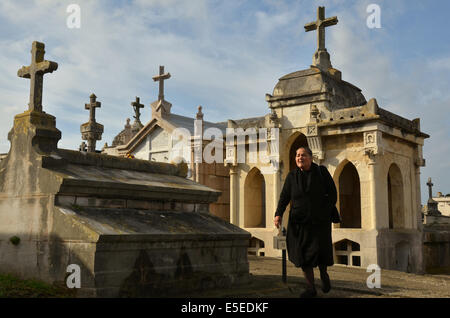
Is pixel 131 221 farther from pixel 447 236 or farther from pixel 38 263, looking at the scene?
pixel 447 236

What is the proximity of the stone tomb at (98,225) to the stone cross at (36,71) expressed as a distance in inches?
0.7

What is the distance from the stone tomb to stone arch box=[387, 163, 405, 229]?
8.94 metres

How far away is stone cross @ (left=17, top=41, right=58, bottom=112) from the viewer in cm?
793

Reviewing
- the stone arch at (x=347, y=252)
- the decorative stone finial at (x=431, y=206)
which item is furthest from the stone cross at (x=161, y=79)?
the decorative stone finial at (x=431, y=206)

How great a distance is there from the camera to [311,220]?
6184mm

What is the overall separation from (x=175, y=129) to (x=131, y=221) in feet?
40.5

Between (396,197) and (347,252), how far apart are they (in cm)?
288

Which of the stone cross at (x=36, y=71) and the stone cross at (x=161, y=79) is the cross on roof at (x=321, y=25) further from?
the stone cross at (x=36, y=71)

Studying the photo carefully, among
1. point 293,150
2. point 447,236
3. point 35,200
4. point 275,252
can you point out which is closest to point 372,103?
point 293,150

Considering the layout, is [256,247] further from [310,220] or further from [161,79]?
[310,220]

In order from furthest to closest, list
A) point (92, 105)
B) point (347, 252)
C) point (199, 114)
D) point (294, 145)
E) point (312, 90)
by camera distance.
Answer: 1. point (199, 114)
2. point (92, 105)
3. point (294, 145)
4. point (312, 90)
5. point (347, 252)

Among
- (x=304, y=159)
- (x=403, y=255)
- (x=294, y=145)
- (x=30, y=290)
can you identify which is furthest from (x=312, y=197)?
(x=294, y=145)

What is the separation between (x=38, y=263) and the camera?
22.6 ft

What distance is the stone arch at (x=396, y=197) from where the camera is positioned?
51.4 feet
